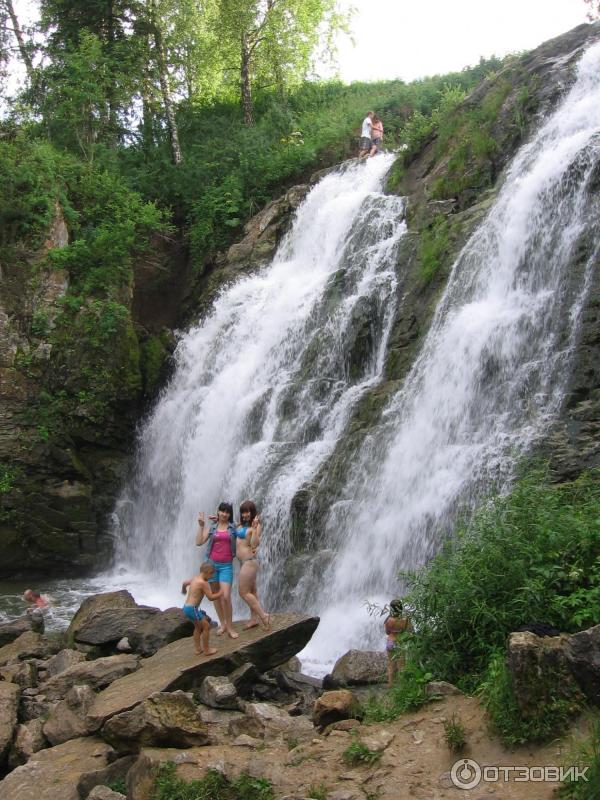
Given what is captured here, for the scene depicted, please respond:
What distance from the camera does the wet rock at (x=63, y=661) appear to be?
8836mm

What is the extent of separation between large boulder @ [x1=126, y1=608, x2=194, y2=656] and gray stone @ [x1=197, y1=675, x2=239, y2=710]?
2.28 metres

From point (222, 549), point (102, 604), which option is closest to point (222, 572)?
point (222, 549)

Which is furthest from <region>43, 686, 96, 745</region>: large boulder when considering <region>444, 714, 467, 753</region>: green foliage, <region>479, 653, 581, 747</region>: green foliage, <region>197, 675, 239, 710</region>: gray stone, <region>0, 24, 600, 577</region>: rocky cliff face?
<region>0, 24, 600, 577</region>: rocky cliff face

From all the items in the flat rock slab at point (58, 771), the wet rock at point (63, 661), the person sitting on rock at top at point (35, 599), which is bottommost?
the person sitting on rock at top at point (35, 599)

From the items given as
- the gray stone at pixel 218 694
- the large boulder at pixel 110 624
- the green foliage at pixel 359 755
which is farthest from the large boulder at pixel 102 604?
the green foliage at pixel 359 755

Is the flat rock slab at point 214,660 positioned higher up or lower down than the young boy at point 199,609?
lower down

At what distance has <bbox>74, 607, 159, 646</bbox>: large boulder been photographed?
9758 mm

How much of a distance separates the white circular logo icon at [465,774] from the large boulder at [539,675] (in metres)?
0.46

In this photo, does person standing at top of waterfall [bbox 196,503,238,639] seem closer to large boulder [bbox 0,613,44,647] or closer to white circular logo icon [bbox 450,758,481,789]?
white circular logo icon [bbox 450,758,481,789]

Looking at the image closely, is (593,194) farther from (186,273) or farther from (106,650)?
(186,273)

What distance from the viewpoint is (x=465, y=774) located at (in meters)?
4.50

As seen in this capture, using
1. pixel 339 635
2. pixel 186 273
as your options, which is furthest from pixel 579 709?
pixel 186 273

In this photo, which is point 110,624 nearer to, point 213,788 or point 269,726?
point 269,726

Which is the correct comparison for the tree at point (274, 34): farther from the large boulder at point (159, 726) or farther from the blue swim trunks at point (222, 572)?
the large boulder at point (159, 726)
